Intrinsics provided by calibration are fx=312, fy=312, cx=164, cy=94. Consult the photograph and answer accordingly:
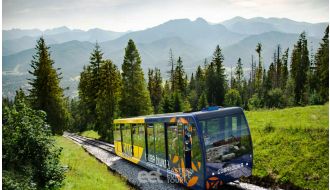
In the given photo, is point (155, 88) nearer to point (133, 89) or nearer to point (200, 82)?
point (200, 82)

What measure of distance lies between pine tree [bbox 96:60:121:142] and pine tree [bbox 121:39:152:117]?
150 cm

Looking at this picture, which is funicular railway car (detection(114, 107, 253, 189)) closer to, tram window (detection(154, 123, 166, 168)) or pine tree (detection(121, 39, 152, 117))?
tram window (detection(154, 123, 166, 168))

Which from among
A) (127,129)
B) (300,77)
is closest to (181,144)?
(127,129)

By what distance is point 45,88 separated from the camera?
136ft

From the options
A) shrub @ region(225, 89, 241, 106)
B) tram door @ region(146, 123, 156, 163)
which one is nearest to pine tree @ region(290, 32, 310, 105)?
shrub @ region(225, 89, 241, 106)

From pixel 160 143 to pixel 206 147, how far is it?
13.1 feet

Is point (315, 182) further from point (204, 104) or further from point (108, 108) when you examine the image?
point (204, 104)

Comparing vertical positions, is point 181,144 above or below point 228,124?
below

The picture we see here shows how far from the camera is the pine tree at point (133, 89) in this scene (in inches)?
1702

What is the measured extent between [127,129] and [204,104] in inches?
1546

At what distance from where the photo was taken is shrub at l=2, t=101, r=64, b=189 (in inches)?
415

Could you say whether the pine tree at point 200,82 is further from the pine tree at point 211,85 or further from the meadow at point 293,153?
the meadow at point 293,153

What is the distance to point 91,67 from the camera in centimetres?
4616

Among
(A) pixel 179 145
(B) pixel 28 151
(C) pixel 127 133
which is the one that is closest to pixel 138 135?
(C) pixel 127 133
